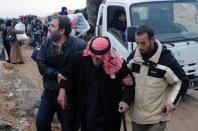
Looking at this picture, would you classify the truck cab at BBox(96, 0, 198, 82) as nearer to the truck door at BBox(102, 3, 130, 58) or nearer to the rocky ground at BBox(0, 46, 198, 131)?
the truck door at BBox(102, 3, 130, 58)

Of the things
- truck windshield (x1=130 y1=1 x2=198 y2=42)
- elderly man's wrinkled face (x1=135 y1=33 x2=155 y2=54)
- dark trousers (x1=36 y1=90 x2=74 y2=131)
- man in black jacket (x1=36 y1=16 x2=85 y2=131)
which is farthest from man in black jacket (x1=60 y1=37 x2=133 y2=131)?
truck windshield (x1=130 y1=1 x2=198 y2=42)

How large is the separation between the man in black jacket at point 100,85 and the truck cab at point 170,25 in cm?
372

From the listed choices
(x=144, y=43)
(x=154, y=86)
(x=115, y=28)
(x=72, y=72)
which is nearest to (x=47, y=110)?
(x=72, y=72)

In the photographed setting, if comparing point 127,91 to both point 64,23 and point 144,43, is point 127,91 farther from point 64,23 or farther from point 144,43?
point 64,23

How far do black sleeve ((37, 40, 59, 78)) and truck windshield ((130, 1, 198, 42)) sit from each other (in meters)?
3.38

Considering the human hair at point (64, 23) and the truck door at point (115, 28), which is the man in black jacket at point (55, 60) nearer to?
the human hair at point (64, 23)

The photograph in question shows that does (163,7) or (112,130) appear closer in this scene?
(112,130)

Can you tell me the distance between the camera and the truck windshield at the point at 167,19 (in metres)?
8.38

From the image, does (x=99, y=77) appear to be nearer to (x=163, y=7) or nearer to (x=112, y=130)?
(x=112, y=130)

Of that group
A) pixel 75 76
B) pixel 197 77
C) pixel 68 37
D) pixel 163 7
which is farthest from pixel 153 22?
pixel 75 76

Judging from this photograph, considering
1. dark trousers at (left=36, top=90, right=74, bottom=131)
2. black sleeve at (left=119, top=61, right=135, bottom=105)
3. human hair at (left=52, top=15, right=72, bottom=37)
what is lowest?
dark trousers at (left=36, top=90, right=74, bottom=131)

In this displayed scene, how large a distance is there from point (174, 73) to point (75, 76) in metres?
0.99

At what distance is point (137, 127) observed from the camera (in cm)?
457

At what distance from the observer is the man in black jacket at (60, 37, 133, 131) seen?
13.9 feet
